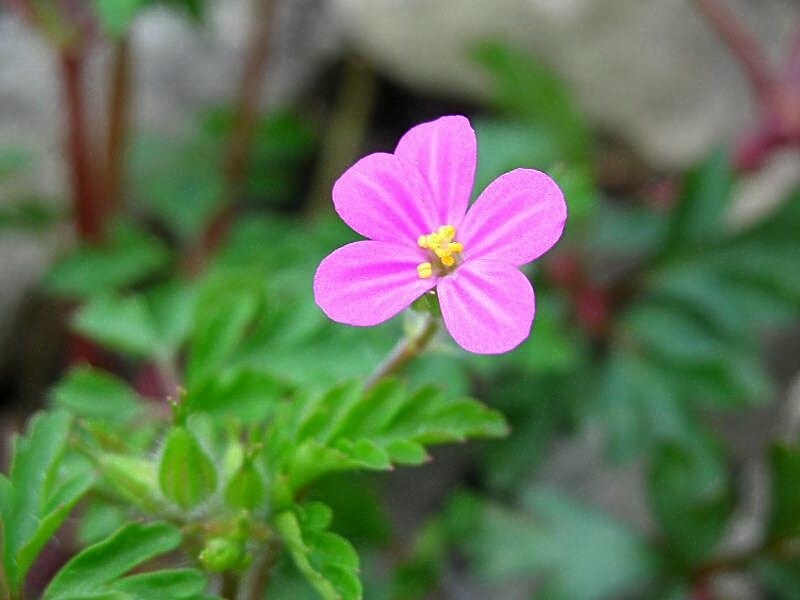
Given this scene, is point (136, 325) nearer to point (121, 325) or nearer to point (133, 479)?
point (121, 325)

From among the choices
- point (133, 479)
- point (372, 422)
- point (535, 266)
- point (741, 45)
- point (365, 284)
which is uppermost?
point (741, 45)

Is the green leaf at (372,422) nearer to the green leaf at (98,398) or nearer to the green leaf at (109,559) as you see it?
the green leaf at (109,559)

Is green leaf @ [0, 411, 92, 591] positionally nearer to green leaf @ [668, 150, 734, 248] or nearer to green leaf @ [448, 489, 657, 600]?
green leaf @ [448, 489, 657, 600]

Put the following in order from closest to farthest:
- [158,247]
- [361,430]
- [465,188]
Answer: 1. [465,188]
2. [361,430]
3. [158,247]

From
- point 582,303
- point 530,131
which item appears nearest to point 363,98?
point 530,131

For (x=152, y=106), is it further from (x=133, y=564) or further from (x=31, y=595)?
(x=133, y=564)

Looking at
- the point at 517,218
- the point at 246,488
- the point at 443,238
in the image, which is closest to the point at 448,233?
the point at 443,238
